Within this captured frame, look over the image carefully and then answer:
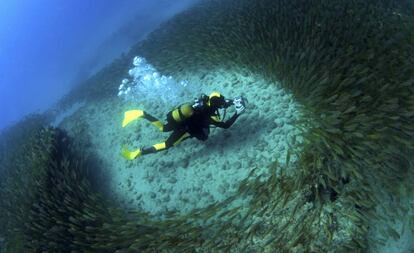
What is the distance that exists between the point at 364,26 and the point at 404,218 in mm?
3946

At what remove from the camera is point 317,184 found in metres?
5.42

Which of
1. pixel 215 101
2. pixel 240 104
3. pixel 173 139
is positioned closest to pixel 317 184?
pixel 240 104

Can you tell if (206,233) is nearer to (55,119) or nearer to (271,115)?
(271,115)

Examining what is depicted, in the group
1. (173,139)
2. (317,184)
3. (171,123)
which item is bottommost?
(317,184)

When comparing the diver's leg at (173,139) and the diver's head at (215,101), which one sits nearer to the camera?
the diver's head at (215,101)

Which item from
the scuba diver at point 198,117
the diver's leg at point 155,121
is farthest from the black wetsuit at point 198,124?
the diver's leg at point 155,121

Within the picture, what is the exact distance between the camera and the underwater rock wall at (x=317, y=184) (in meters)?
5.32

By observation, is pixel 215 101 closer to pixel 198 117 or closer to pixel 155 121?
pixel 198 117

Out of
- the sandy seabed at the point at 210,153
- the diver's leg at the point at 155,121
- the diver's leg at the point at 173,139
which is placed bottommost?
the sandy seabed at the point at 210,153

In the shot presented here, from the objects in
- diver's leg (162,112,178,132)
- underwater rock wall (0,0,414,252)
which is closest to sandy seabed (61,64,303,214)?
underwater rock wall (0,0,414,252)

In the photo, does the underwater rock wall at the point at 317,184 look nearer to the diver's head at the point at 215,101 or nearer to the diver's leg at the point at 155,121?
the diver's head at the point at 215,101

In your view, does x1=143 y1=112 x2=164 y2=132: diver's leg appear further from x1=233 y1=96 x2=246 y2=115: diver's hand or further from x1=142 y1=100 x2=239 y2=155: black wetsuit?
x1=233 y1=96 x2=246 y2=115: diver's hand

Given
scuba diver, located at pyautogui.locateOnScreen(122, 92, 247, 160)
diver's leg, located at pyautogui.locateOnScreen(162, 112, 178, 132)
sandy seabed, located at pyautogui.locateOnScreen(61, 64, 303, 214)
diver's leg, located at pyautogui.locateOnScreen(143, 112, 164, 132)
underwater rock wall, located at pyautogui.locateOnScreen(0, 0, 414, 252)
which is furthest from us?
diver's leg, located at pyautogui.locateOnScreen(143, 112, 164, 132)

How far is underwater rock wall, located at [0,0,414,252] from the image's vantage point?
5.32 meters
